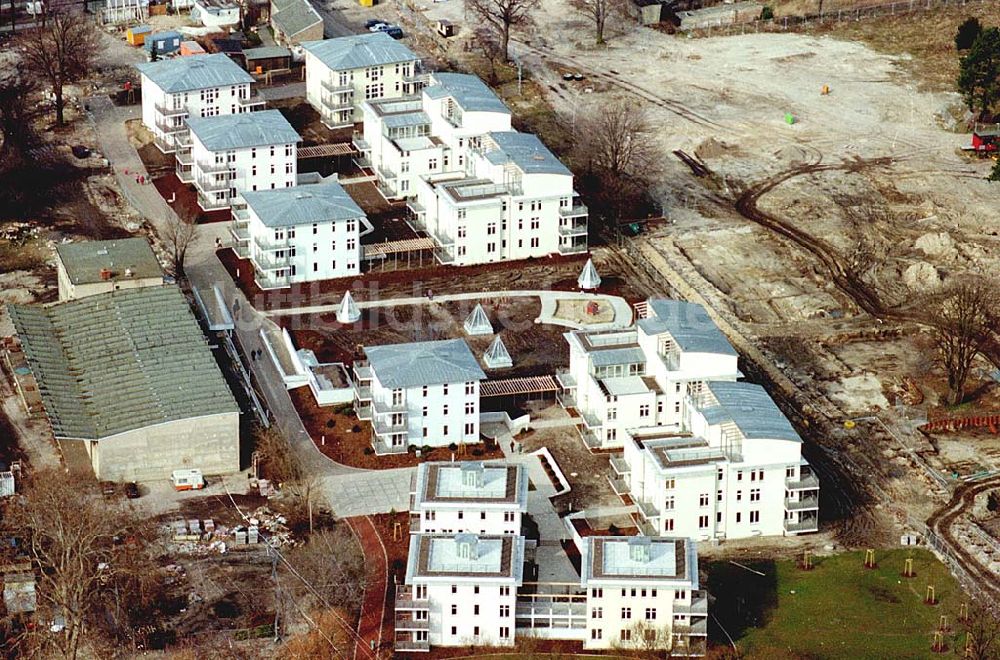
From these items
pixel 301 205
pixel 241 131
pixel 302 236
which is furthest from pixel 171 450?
pixel 241 131

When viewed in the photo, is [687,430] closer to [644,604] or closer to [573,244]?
[644,604]

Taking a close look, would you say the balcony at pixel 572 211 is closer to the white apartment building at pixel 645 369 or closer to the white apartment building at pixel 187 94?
the white apartment building at pixel 645 369

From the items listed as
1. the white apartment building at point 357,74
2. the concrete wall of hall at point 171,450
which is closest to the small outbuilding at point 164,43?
the white apartment building at point 357,74

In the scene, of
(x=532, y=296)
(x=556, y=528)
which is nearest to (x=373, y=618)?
(x=556, y=528)

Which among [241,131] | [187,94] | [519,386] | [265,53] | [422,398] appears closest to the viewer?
[422,398]

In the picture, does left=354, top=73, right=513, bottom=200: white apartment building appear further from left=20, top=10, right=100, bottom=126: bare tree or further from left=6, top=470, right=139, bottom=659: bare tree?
left=6, top=470, right=139, bottom=659: bare tree

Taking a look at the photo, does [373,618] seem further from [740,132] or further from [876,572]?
[740,132]
